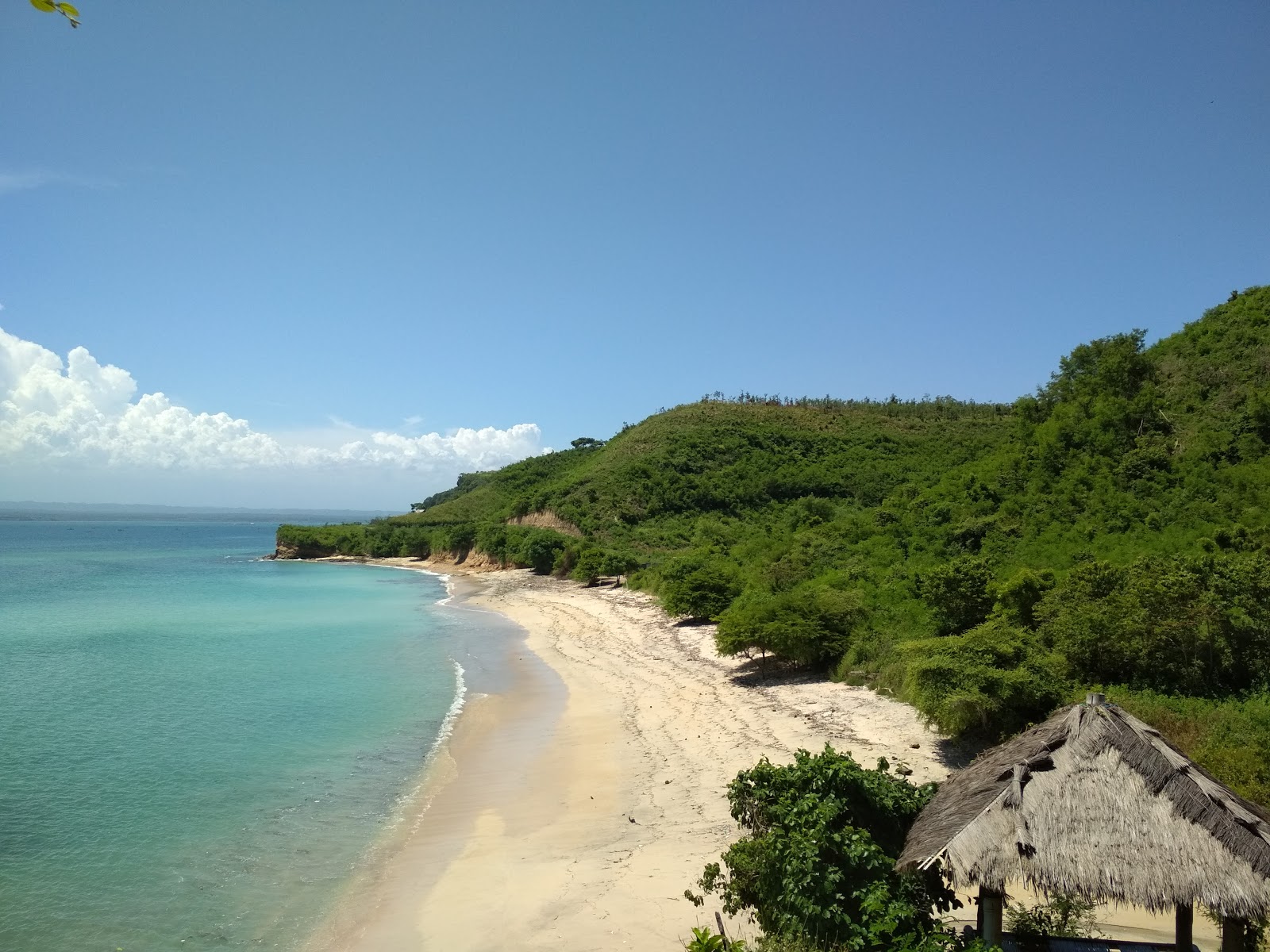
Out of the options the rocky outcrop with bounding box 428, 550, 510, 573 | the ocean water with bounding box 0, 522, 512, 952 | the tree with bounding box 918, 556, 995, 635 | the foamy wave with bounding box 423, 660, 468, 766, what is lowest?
the ocean water with bounding box 0, 522, 512, 952

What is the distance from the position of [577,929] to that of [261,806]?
26.3 feet

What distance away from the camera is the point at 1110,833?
288 inches

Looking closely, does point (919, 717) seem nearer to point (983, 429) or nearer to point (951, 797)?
point (951, 797)

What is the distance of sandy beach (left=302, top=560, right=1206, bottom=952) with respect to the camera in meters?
10.1

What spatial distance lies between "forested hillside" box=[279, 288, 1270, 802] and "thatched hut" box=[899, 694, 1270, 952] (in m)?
3.97

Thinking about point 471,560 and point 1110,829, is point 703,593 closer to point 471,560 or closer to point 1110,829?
point 1110,829

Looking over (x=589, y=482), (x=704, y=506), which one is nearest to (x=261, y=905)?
(x=704, y=506)

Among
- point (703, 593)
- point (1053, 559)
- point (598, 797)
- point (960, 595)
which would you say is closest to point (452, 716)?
point (598, 797)

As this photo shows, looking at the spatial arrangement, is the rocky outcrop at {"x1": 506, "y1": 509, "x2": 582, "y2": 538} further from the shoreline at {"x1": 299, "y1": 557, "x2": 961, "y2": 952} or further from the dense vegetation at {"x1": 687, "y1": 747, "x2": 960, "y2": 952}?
the dense vegetation at {"x1": 687, "y1": 747, "x2": 960, "y2": 952}

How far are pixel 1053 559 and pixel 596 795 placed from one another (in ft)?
52.1

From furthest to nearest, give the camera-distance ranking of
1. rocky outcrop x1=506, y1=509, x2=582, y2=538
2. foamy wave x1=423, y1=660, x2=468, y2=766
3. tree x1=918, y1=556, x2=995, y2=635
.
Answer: rocky outcrop x1=506, y1=509, x2=582, y2=538
tree x1=918, y1=556, x2=995, y2=635
foamy wave x1=423, y1=660, x2=468, y2=766

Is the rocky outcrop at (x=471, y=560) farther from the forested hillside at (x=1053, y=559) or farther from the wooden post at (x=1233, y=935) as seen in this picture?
the wooden post at (x=1233, y=935)

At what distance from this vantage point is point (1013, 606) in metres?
19.0

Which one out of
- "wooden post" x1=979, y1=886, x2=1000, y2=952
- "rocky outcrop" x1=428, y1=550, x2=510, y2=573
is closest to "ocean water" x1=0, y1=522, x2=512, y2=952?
"wooden post" x1=979, y1=886, x2=1000, y2=952
